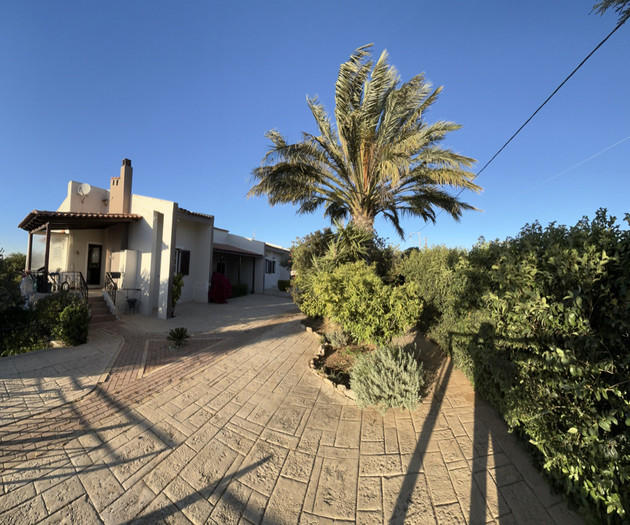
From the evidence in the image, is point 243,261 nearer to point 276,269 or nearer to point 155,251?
point 276,269

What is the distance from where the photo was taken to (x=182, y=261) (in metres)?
13.1

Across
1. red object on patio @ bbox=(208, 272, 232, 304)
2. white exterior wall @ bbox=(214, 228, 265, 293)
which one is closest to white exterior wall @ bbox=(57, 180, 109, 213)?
white exterior wall @ bbox=(214, 228, 265, 293)

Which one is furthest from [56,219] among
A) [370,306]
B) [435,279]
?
[435,279]

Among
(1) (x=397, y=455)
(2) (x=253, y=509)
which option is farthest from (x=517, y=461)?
(2) (x=253, y=509)

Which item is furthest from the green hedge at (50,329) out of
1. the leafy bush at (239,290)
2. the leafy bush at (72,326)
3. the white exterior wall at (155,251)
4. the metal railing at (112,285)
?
the leafy bush at (239,290)

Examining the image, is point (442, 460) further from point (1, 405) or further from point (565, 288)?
point (1, 405)

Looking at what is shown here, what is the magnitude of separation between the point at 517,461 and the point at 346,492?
1.73 metres

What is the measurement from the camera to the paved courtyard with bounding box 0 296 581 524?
7.39ft

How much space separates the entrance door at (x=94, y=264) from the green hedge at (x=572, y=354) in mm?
17412

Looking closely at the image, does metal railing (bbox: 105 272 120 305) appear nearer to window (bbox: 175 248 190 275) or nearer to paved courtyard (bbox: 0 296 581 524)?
window (bbox: 175 248 190 275)

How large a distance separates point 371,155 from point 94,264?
15010mm

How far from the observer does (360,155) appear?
27.7ft

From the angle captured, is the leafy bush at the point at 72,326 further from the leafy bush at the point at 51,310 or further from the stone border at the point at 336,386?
the stone border at the point at 336,386

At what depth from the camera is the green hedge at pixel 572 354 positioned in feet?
6.10
